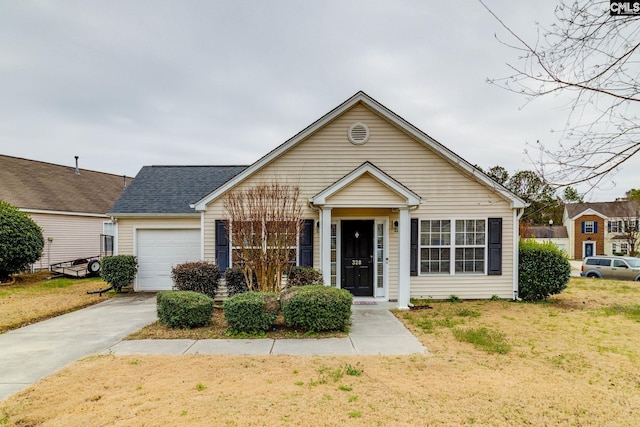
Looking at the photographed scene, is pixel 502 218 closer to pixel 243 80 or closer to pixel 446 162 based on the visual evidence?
pixel 446 162

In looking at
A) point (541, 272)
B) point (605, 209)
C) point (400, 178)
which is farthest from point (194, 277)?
point (605, 209)

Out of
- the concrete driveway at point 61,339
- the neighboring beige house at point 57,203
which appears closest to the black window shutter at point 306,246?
the concrete driveway at point 61,339

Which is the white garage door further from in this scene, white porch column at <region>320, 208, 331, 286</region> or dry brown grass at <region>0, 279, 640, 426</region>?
dry brown grass at <region>0, 279, 640, 426</region>

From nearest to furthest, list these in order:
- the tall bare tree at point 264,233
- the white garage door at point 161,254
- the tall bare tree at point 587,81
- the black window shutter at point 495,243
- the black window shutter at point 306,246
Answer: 1. the tall bare tree at point 587,81
2. the tall bare tree at point 264,233
3. the black window shutter at point 306,246
4. the black window shutter at point 495,243
5. the white garage door at point 161,254

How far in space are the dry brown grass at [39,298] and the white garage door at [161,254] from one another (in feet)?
4.54

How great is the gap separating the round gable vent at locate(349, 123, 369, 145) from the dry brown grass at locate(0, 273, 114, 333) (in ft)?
29.4

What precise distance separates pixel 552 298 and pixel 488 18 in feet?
34.0

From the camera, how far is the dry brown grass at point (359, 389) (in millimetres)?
3617

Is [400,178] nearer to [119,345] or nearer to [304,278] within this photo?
[304,278]

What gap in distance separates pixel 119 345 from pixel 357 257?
6.14 m

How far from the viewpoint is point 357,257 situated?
32.8 ft

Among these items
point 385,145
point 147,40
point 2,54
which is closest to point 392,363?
point 385,145

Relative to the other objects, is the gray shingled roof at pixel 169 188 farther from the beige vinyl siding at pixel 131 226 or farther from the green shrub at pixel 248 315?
the green shrub at pixel 248 315

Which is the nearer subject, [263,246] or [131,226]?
[263,246]
